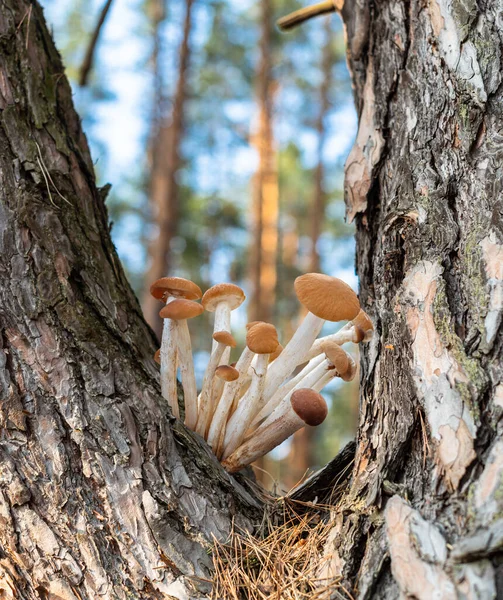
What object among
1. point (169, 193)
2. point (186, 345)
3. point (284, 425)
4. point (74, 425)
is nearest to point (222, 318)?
point (186, 345)

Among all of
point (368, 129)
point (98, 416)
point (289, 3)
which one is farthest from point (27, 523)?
point (289, 3)

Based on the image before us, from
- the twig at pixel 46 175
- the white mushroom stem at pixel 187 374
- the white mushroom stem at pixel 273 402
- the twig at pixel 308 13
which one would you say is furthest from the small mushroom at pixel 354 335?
the twig at pixel 308 13

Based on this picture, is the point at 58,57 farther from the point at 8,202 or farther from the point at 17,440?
the point at 17,440

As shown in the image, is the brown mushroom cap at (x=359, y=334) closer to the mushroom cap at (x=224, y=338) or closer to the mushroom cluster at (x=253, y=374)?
the mushroom cluster at (x=253, y=374)

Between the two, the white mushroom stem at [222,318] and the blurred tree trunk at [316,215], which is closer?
the white mushroom stem at [222,318]

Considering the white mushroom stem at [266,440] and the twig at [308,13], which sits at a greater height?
the twig at [308,13]

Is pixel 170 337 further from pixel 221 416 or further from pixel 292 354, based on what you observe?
pixel 292 354
